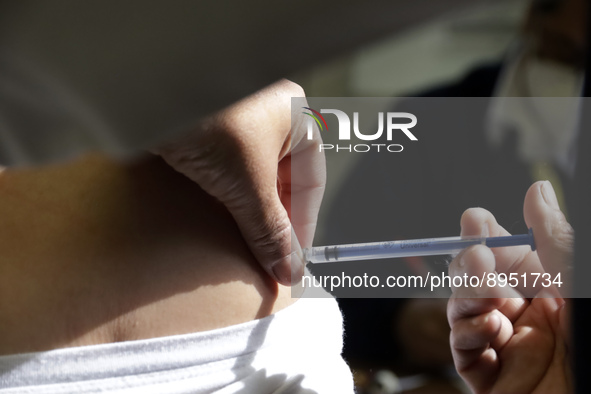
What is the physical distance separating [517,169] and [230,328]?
0.37m

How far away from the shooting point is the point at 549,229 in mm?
580

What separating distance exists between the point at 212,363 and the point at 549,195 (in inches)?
15.7

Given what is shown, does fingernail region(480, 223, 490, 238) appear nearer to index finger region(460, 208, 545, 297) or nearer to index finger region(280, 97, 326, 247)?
index finger region(460, 208, 545, 297)

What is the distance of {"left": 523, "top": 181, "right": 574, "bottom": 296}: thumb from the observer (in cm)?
57

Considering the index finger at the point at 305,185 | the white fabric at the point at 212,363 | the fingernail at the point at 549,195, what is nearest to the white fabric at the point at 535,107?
the fingernail at the point at 549,195

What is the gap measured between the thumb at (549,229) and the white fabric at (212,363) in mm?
246

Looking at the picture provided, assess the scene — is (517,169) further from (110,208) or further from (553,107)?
(110,208)

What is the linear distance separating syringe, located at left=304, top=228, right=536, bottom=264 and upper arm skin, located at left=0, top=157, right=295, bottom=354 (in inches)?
3.9

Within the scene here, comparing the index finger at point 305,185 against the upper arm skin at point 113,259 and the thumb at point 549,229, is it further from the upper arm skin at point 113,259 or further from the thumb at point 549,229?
the thumb at point 549,229

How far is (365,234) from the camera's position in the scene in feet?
2.07

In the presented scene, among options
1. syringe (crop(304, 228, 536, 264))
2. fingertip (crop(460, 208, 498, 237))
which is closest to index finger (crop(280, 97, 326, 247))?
syringe (crop(304, 228, 536, 264))

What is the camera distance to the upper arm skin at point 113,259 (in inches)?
19.7

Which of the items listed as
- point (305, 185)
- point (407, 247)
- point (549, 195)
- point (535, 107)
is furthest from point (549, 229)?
point (535, 107)

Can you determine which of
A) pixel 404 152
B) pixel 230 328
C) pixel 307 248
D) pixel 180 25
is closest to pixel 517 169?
pixel 404 152
